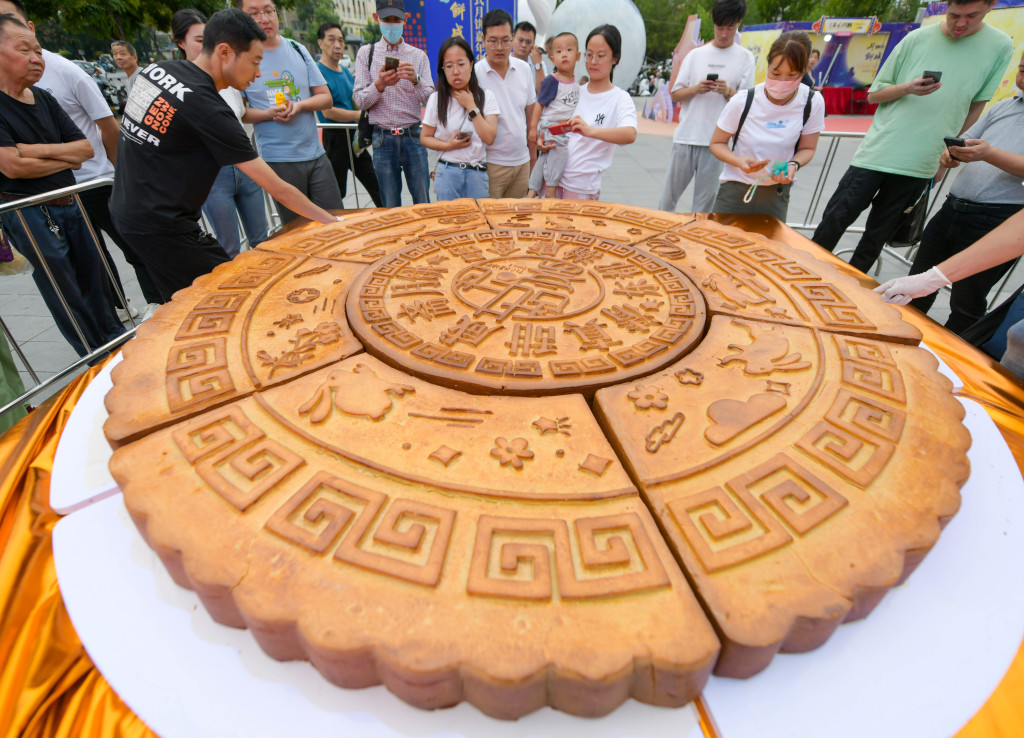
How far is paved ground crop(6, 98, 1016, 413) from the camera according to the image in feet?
14.6

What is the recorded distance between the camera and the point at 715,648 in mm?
1046

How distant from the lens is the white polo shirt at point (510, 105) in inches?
184

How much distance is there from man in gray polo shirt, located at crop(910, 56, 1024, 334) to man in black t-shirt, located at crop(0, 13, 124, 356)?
619 centimetres

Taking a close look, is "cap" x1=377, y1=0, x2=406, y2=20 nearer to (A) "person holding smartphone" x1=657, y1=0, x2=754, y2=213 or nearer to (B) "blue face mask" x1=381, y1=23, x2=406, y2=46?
(B) "blue face mask" x1=381, y1=23, x2=406, y2=46

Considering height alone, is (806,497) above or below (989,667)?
above

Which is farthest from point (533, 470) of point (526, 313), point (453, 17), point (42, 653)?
point (453, 17)

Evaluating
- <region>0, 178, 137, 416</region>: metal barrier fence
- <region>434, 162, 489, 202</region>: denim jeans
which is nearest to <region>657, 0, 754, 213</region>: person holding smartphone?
<region>434, 162, 489, 202</region>: denim jeans

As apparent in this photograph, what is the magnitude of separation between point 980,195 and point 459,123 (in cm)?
407

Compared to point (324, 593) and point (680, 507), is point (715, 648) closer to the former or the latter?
point (680, 507)

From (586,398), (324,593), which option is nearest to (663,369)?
(586,398)

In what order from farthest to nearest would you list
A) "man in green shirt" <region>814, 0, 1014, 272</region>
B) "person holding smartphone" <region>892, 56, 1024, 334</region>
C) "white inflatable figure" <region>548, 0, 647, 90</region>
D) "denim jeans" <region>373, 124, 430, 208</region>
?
"white inflatable figure" <region>548, 0, 647, 90</region> → "denim jeans" <region>373, 124, 430, 208</region> → "man in green shirt" <region>814, 0, 1014, 272</region> → "person holding smartphone" <region>892, 56, 1024, 334</region>

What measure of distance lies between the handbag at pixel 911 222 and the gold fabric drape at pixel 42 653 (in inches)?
128

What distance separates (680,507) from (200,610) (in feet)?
4.37

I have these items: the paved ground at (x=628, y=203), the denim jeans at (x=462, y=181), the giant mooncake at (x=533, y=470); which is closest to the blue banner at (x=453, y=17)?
the paved ground at (x=628, y=203)
